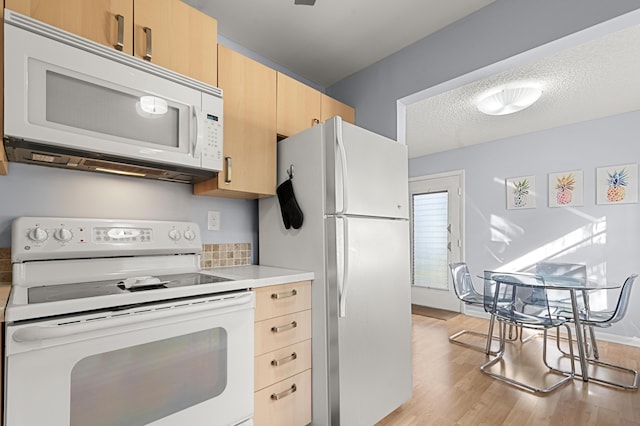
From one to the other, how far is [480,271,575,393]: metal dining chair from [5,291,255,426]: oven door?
220 centimetres

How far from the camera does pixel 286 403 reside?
1.60m

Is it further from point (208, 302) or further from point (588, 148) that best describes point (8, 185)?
point (588, 148)

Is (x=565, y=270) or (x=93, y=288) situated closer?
(x=93, y=288)

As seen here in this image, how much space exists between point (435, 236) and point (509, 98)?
253cm

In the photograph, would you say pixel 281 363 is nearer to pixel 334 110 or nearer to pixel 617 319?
pixel 334 110

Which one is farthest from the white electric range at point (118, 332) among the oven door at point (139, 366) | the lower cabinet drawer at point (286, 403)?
the lower cabinet drawer at point (286, 403)

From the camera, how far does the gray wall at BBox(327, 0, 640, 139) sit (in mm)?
1620

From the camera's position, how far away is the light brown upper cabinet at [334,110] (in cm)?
236

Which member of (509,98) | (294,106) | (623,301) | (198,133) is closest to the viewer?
(198,133)

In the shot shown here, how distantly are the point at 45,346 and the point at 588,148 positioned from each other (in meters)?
4.84

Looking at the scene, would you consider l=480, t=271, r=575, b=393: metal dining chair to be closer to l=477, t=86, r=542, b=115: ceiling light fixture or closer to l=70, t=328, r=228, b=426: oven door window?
l=477, t=86, r=542, b=115: ceiling light fixture

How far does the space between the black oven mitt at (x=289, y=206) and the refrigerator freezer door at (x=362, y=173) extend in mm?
211

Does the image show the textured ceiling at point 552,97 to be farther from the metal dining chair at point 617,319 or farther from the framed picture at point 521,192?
the metal dining chair at point 617,319

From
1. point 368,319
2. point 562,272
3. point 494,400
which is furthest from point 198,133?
point 562,272
